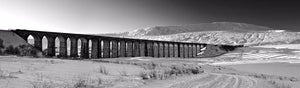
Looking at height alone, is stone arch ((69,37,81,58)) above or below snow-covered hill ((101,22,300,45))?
below

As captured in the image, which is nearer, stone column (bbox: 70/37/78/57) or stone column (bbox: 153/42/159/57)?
stone column (bbox: 70/37/78/57)

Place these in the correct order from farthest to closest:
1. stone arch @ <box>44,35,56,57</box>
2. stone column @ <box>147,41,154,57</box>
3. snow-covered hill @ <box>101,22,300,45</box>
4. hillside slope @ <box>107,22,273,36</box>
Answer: hillside slope @ <box>107,22,273,36</box>
snow-covered hill @ <box>101,22,300,45</box>
stone column @ <box>147,41,154,57</box>
stone arch @ <box>44,35,56,57</box>

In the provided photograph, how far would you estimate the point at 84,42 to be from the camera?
49.7 m

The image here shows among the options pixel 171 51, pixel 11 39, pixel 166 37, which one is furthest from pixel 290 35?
pixel 11 39

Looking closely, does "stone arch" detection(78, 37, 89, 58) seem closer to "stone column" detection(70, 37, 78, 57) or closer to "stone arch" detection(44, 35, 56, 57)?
"stone column" detection(70, 37, 78, 57)

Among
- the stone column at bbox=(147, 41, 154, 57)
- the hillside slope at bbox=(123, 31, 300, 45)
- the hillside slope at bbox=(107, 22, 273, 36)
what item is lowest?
the stone column at bbox=(147, 41, 154, 57)

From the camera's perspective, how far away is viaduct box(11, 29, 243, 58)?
41.4m

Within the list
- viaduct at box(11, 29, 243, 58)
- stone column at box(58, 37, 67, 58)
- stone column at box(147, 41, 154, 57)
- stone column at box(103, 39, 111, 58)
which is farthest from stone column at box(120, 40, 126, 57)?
stone column at box(58, 37, 67, 58)

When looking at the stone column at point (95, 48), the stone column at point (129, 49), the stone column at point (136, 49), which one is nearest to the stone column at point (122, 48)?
the stone column at point (129, 49)

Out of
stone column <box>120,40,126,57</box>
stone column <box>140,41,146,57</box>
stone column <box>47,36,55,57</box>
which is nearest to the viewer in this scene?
stone column <box>47,36,55,57</box>

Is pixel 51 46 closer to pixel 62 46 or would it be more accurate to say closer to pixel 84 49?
pixel 62 46

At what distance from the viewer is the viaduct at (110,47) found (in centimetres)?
4141

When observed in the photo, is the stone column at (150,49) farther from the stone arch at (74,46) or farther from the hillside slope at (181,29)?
the hillside slope at (181,29)

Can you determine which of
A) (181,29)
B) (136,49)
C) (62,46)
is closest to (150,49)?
(136,49)
